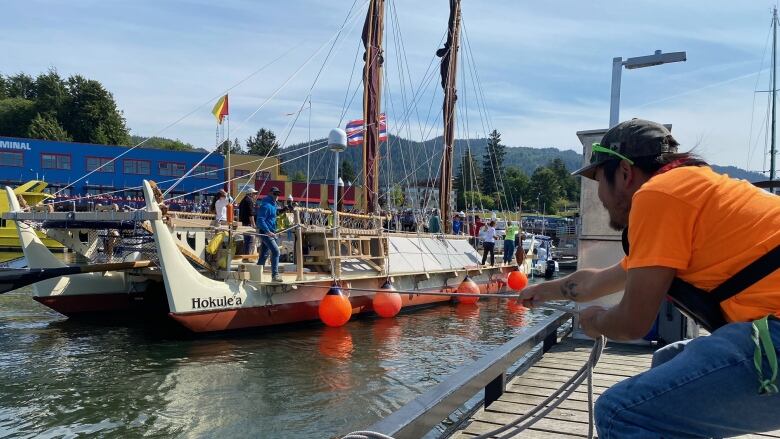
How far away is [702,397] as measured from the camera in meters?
1.67

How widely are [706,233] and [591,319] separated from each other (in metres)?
0.50

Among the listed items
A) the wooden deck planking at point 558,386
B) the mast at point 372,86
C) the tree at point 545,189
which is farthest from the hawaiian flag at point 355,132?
the tree at point 545,189

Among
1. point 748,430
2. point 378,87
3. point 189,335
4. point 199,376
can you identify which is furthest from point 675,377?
point 378,87

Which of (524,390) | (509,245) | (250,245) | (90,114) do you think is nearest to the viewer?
(524,390)

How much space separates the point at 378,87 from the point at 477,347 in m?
11.1

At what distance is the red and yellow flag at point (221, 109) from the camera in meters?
17.2

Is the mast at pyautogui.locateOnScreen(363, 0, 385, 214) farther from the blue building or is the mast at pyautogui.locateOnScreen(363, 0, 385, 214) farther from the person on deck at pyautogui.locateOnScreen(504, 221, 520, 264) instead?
the blue building

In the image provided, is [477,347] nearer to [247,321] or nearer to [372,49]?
[247,321]

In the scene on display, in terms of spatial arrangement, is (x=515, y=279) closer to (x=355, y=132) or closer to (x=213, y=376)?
(x=355, y=132)

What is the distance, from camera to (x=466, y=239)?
888 inches

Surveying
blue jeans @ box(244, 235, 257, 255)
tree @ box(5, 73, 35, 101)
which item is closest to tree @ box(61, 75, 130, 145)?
tree @ box(5, 73, 35, 101)

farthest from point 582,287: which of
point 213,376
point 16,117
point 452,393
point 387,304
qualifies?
point 16,117

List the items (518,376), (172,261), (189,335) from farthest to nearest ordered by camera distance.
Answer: (189,335)
(172,261)
(518,376)

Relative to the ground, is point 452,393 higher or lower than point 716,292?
lower
